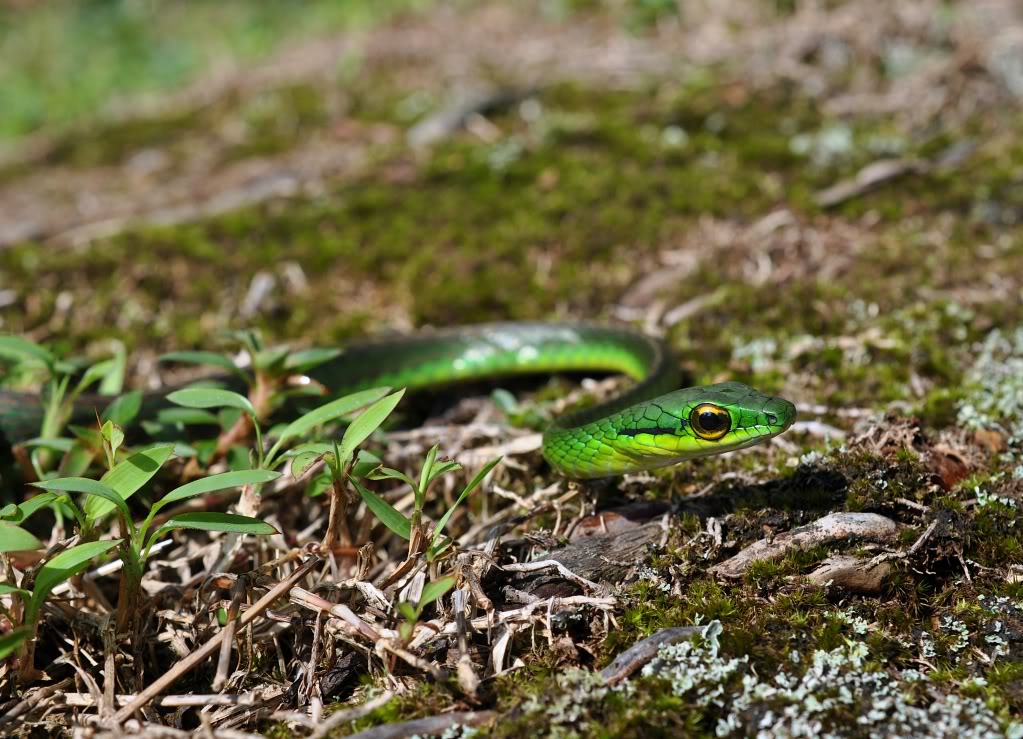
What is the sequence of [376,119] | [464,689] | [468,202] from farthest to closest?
[376,119] < [468,202] < [464,689]

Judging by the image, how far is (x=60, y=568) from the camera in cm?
277

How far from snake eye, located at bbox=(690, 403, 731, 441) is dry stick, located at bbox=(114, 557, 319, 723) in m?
1.60

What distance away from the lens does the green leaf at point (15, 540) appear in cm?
268

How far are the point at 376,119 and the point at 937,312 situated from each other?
595cm

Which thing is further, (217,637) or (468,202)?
(468,202)

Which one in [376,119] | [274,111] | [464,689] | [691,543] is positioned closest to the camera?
[464,689]

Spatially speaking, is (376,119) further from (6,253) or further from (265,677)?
(265,677)

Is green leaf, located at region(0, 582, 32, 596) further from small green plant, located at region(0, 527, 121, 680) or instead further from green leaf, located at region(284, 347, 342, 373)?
green leaf, located at region(284, 347, 342, 373)

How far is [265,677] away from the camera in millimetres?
3088

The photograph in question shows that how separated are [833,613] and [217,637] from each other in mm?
2150

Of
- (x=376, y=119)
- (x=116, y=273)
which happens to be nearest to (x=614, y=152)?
(x=376, y=119)

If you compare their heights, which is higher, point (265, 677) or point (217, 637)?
point (217, 637)

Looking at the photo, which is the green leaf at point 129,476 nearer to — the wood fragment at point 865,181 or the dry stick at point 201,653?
the dry stick at point 201,653

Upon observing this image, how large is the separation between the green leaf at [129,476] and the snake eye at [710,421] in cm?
204
